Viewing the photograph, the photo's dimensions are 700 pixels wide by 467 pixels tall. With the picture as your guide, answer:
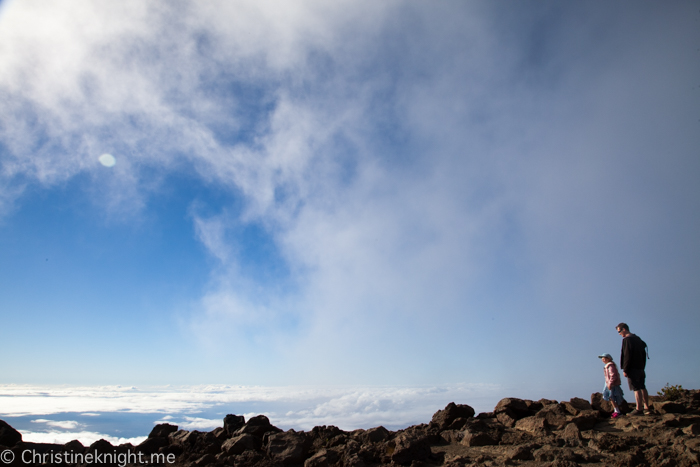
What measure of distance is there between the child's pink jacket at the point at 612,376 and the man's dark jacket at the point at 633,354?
0.89 ft

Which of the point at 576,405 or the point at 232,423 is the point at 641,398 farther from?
the point at 232,423

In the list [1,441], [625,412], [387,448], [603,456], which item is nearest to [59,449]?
[1,441]

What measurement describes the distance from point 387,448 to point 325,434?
2.90m

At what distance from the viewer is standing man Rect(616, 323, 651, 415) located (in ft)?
43.1

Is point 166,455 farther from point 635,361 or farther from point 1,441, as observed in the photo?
point 635,361

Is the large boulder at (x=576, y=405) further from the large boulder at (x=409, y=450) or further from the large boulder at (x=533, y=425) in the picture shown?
the large boulder at (x=409, y=450)

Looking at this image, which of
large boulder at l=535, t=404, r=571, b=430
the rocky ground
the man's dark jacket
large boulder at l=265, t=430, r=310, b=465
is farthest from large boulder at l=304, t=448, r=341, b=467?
the man's dark jacket

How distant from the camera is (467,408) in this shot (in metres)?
14.2

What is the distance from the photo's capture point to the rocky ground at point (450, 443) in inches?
388

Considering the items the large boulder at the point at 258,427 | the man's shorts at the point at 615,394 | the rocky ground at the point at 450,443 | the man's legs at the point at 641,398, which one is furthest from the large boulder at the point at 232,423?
the man's legs at the point at 641,398

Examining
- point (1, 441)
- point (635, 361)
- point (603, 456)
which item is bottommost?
point (603, 456)

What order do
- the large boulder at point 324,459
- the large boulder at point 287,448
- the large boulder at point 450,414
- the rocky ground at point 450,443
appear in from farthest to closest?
the large boulder at point 450,414
the large boulder at point 287,448
the large boulder at point 324,459
the rocky ground at point 450,443

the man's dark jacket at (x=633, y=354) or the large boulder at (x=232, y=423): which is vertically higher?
the man's dark jacket at (x=633, y=354)

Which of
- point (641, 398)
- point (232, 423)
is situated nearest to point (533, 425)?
point (641, 398)
